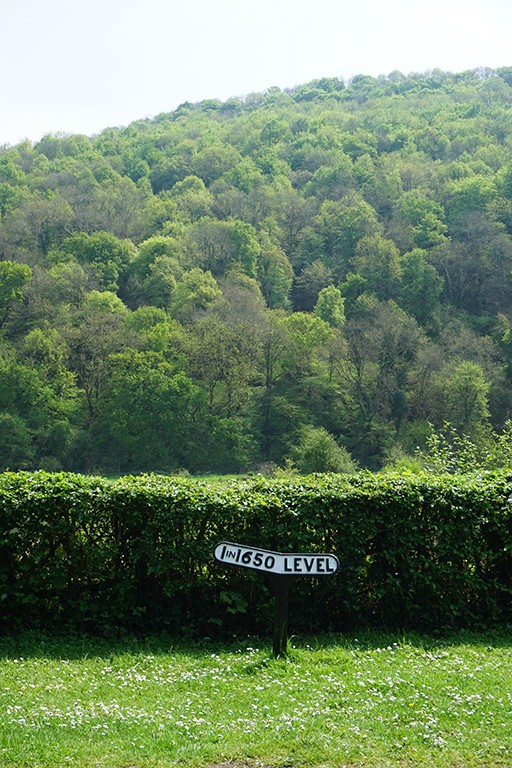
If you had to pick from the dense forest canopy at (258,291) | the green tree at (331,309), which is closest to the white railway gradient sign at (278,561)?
the dense forest canopy at (258,291)

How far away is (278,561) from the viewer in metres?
7.77

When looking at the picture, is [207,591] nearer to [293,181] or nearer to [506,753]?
[506,753]

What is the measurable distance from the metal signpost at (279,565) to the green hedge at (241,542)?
1.18 m

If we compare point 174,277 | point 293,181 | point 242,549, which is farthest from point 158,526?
point 293,181

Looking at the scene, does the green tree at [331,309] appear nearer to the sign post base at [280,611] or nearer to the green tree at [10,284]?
the green tree at [10,284]

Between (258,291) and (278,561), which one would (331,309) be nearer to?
(258,291)

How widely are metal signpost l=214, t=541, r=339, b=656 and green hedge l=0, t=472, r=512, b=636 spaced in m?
1.18

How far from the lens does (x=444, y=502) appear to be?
31.0 feet

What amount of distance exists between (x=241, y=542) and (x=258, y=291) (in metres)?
75.1

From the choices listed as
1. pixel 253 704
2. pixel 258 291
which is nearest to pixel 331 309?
pixel 258 291

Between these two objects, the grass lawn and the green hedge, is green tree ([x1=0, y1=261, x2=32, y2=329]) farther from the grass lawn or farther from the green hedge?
the grass lawn

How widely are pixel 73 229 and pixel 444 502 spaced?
85946 mm

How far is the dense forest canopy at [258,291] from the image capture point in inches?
2547

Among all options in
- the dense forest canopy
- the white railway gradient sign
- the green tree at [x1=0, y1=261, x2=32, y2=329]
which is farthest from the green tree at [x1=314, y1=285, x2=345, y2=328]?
the white railway gradient sign
